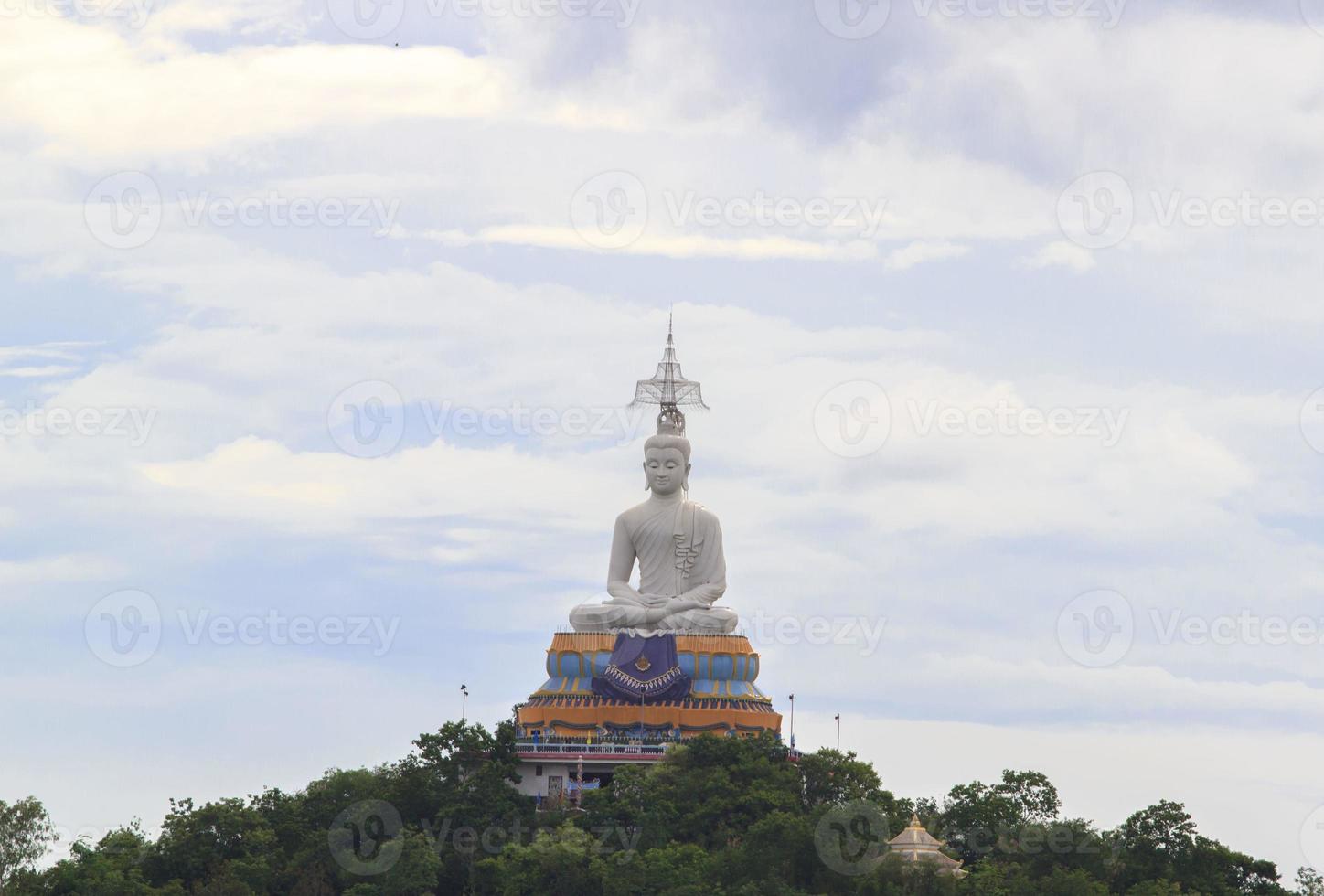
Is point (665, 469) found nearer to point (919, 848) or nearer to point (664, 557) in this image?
point (664, 557)

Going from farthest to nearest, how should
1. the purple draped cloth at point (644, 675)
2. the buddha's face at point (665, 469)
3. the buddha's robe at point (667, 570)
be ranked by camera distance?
the buddha's face at point (665, 469) → the buddha's robe at point (667, 570) → the purple draped cloth at point (644, 675)

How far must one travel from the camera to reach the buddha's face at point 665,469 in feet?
326

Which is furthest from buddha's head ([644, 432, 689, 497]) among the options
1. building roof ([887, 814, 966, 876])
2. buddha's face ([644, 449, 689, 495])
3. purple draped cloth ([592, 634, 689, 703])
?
building roof ([887, 814, 966, 876])

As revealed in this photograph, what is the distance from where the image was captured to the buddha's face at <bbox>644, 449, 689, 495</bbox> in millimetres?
99438

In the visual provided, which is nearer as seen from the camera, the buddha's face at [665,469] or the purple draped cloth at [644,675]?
the purple draped cloth at [644,675]

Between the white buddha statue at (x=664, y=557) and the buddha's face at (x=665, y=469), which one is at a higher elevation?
the buddha's face at (x=665, y=469)

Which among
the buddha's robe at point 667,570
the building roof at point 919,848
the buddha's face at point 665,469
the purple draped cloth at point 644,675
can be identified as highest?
the buddha's face at point 665,469

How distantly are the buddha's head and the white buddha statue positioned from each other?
32mm

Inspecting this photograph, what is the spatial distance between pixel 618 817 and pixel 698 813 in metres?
2.40

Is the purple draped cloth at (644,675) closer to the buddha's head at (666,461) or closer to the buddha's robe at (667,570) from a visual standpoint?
the buddha's robe at (667,570)

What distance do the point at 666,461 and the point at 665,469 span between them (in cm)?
31

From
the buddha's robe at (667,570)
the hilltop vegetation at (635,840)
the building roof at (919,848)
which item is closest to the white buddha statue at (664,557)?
the buddha's robe at (667,570)

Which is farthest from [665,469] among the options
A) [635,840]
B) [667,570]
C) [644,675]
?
[635,840]

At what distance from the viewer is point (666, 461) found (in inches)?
3917
